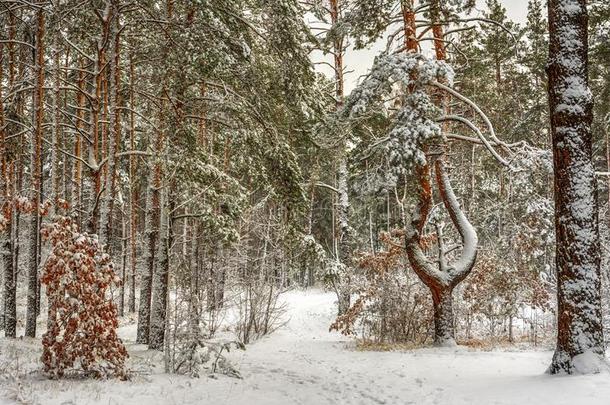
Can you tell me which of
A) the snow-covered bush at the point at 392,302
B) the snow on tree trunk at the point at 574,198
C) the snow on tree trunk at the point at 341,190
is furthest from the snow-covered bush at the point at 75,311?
the snow on tree trunk at the point at 341,190

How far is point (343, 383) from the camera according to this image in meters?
7.69

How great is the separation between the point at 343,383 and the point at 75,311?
14.1 ft

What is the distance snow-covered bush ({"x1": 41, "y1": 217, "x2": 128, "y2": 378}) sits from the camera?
243 inches

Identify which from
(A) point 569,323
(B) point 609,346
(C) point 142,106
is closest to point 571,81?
(A) point 569,323

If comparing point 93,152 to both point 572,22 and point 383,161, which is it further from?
point 572,22

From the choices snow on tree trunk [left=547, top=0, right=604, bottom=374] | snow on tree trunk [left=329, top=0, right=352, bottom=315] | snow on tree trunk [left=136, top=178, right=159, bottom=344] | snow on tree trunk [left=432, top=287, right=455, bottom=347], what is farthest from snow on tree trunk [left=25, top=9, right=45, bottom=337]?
snow on tree trunk [left=547, top=0, right=604, bottom=374]

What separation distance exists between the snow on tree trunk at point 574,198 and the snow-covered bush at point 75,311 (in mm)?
5937

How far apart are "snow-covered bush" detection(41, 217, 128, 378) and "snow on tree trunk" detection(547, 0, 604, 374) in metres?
5.94

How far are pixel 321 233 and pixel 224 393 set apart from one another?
32989 millimetres

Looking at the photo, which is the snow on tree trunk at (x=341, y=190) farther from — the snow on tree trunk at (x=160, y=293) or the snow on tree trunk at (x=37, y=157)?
the snow on tree trunk at (x=37, y=157)

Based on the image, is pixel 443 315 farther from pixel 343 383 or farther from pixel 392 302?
pixel 343 383

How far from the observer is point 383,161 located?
10.2 m

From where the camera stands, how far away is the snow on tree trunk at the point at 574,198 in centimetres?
583

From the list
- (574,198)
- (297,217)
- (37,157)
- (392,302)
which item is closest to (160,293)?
(297,217)
